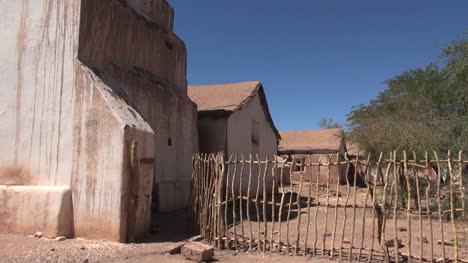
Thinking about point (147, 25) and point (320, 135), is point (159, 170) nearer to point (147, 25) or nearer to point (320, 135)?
point (147, 25)

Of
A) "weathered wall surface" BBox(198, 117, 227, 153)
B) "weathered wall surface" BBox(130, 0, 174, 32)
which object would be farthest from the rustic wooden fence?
"weathered wall surface" BBox(130, 0, 174, 32)

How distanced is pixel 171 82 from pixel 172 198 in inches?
131

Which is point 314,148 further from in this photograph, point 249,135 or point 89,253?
point 89,253

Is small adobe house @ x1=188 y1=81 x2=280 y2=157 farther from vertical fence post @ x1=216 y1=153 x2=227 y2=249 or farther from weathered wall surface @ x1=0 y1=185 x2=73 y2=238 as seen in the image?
weathered wall surface @ x1=0 y1=185 x2=73 y2=238

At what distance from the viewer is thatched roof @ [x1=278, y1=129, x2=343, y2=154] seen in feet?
82.9

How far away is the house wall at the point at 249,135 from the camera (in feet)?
40.7

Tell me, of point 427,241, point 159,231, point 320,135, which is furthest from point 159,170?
point 320,135

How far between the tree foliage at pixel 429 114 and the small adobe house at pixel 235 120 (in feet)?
13.2

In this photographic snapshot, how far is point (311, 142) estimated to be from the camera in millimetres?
26672

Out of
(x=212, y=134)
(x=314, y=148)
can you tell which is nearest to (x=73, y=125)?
(x=212, y=134)

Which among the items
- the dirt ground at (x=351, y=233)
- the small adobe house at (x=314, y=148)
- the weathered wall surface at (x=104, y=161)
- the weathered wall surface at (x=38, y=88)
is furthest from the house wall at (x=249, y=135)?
the small adobe house at (x=314, y=148)

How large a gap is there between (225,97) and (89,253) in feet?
30.7

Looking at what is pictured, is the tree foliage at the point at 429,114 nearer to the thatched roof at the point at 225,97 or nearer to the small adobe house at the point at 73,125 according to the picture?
the thatched roof at the point at 225,97

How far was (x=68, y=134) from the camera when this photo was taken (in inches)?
267
